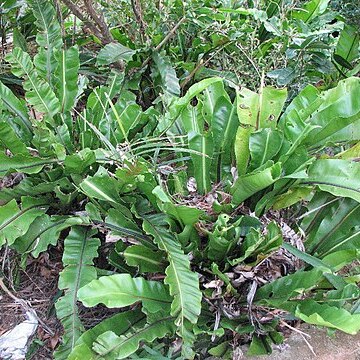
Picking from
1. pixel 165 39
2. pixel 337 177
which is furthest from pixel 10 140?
pixel 337 177

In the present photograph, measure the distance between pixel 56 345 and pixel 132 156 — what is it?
2.85 feet

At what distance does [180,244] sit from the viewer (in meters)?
1.96

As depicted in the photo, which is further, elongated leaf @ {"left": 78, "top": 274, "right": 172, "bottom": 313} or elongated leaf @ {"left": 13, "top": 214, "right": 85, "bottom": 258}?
Answer: elongated leaf @ {"left": 13, "top": 214, "right": 85, "bottom": 258}

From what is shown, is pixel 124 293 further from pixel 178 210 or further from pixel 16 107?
pixel 16 107

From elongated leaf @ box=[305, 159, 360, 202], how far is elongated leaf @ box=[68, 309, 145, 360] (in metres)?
0.88

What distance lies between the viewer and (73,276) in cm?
199

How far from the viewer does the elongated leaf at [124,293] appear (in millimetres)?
1701

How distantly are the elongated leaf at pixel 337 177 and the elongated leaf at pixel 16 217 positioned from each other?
118 centimetres

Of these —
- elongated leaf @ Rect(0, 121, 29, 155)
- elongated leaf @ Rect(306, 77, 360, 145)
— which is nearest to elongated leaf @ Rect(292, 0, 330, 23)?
elongated leaf @ Rect(306, 77, 360, 145)

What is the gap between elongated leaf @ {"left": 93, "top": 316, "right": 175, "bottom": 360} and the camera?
5.70 ft

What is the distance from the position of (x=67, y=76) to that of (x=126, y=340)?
4.50 ft

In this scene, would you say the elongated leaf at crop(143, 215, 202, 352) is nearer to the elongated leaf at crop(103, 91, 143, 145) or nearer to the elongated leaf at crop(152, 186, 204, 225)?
the elongated leaf at crop(152, 186, 204, 225)

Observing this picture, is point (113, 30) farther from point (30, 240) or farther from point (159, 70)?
point (30, 240)

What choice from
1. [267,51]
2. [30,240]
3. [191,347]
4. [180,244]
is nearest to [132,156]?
[180,244]
